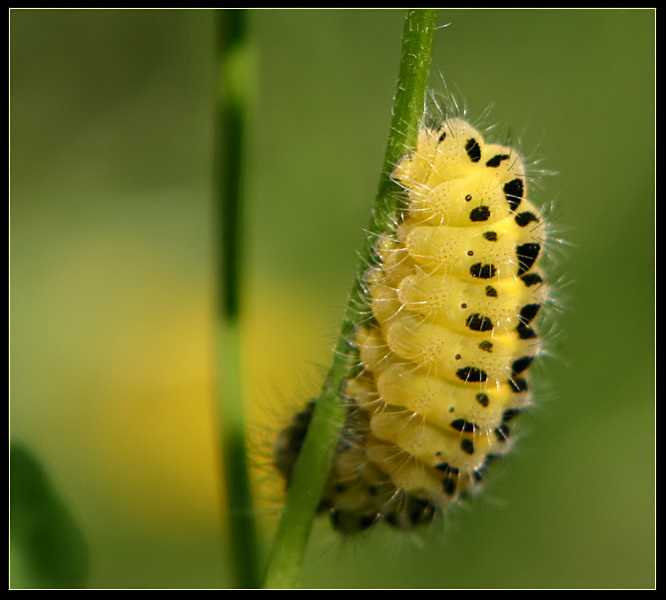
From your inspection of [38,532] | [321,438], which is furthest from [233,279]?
[38,532]

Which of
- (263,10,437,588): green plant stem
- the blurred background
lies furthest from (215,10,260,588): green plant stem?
the blurred background

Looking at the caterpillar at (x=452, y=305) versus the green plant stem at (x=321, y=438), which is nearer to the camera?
the green plant stem at (x=321, y=438)

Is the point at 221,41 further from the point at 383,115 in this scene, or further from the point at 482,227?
the point at 383,115

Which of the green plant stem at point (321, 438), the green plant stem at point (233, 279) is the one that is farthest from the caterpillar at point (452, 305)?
the green plant stem at point (233, 279)

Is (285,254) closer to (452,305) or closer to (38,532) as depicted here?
(452,305)

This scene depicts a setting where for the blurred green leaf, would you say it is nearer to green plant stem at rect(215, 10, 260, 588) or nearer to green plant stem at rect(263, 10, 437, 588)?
green plant stem at rect(215, 10, 260, 588)

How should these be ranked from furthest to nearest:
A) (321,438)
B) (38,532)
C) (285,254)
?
(285,254) → (38,532) → (321,438)

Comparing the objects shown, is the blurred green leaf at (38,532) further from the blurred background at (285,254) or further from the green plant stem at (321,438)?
the blurred background at (285,254)

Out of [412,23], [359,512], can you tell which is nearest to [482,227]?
[412,23]
